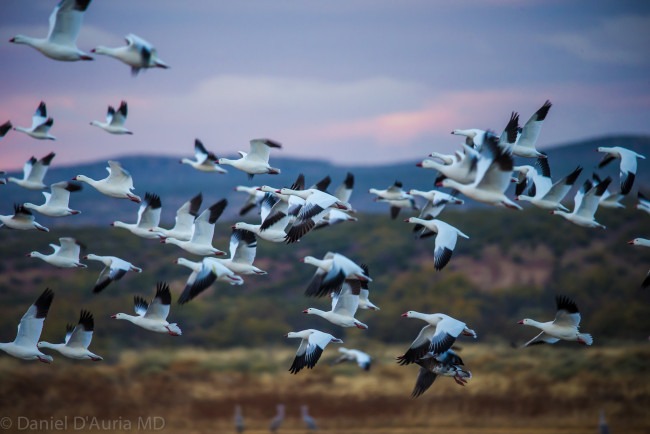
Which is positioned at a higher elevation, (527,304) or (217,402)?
(527,304)

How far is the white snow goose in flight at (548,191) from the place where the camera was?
15.2 meters

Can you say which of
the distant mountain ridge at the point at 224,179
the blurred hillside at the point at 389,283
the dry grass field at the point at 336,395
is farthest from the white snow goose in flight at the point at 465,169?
the distant mountain ridge at the point at 224,179

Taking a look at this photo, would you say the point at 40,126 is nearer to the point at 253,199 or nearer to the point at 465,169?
the point at 253,199

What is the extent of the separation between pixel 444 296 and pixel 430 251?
8.15 metres

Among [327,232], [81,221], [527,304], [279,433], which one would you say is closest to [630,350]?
[527,304]

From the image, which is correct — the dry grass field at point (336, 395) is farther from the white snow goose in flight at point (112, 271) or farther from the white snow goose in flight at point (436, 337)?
the white snow goose in flight at point (436, 337)

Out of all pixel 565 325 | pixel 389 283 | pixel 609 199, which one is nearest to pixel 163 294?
pixel 565 325

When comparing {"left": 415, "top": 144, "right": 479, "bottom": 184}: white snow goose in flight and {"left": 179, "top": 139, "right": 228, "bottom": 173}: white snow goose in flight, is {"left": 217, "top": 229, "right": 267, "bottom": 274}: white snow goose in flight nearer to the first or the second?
{"left": 179, "top": 139, "right": 228, "bottom": 173}: white snow goose in flight

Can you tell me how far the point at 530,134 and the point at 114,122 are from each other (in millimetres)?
8032

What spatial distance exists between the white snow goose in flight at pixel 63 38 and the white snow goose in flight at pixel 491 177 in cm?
655

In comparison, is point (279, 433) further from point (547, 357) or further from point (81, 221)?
point (81, 221)

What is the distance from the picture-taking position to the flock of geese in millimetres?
13508

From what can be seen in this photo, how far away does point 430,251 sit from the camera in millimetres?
48156

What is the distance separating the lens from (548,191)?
15.6 meters
